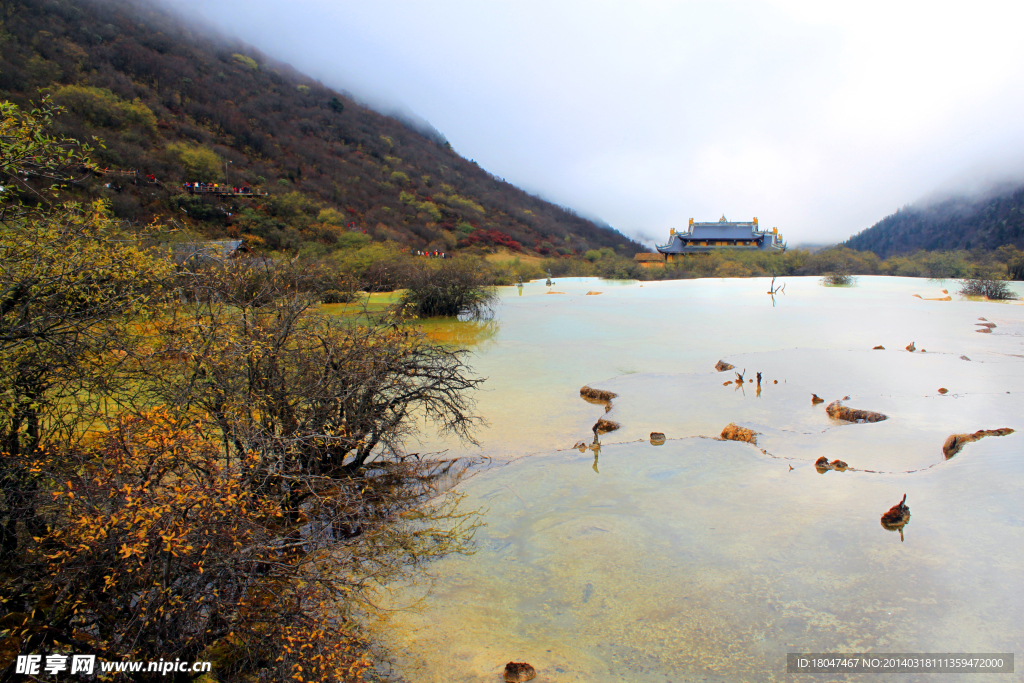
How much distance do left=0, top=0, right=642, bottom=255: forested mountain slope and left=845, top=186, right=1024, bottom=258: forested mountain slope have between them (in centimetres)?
3759

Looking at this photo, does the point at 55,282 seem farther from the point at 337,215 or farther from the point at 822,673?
the point at 337,215

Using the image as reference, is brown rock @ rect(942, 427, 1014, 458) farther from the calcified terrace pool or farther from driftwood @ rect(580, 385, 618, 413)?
driftwood @ rect(580, 385, 618, 413)

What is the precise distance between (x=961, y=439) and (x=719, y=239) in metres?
51.4

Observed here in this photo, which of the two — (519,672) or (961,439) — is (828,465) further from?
(519,672)

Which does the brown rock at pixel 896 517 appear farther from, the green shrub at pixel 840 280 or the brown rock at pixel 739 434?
the green shrub at pixel 840 280

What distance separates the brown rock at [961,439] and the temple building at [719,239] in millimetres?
47252

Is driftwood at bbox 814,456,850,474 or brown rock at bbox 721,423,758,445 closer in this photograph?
driftwood at bbox 814,456,850,474

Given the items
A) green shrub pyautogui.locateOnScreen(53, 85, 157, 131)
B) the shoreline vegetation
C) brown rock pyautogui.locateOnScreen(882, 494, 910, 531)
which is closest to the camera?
the shoreline vegetation

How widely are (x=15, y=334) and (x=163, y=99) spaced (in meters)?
67.3

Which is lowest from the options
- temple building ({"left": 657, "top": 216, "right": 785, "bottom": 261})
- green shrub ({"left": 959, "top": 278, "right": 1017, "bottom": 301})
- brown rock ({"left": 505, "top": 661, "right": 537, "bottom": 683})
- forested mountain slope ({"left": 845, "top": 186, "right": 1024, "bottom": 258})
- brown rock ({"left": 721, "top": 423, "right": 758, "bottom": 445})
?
brown rock ({"left": 505, "top": 661, "right": 537, "bottom": 683})

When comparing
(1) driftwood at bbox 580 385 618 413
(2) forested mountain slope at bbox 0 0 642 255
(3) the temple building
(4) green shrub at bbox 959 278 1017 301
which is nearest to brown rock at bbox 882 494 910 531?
(1) driftwood at bbox 580 385 618 413

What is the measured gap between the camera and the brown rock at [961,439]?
19.1 feet

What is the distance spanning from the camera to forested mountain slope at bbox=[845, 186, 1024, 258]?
54438 millimetres

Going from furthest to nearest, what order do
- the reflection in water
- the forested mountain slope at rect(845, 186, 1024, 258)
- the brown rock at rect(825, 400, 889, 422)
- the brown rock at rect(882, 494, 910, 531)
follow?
the forested mountain slope at rect(845, 186, 1024, 258), the reflection in water, the brown rock at rect(825, 400, 889, 422), the brown rock at rect(882, 494, 910, 531)
